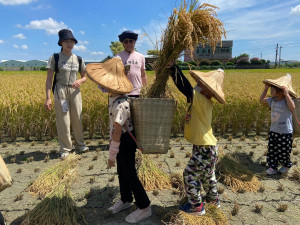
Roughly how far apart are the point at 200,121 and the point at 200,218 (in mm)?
976

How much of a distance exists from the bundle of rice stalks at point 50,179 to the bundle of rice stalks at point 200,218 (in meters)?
1.56

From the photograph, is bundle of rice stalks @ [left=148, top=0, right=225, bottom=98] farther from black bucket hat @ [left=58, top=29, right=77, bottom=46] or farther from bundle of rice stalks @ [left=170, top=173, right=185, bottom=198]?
black bucket hat @ [left=58, top=29, right=77, bottom=46]

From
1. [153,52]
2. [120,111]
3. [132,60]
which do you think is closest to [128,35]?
[132,60]

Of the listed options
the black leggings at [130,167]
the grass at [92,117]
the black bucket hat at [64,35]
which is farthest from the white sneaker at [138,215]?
the grass at [92,117]

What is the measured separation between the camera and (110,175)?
3617mm

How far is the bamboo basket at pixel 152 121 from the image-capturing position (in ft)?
7.06

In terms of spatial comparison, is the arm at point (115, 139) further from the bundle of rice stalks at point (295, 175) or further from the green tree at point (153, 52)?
the bundle of rice stalks at point (295, 175)

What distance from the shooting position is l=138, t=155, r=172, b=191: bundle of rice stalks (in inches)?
127

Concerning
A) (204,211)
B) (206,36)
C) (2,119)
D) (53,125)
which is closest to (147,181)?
(204,211)

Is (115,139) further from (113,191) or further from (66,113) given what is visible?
(66,113)

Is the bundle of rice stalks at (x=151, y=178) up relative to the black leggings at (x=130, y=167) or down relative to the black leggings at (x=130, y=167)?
down

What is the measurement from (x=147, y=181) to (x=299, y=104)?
278 cm

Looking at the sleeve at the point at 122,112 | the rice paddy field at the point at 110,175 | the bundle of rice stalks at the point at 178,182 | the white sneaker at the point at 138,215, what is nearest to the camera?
the sleeve at the point at 122,112

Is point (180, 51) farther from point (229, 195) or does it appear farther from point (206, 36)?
point (229, 195)
